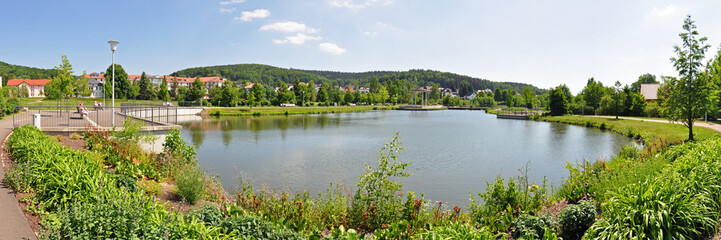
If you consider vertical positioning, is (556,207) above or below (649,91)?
below

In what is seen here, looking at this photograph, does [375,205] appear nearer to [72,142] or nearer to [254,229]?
[254,229]

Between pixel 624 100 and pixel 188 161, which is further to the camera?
pixel 624 100

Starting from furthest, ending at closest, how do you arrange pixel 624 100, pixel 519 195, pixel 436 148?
1. pixel 624 100
2. pixel 436 148
3. pixel 519 195

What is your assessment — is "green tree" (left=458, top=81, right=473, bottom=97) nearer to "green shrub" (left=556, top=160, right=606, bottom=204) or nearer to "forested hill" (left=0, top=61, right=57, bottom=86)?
"forested hill" (left=0, top=61, right=57, bottom=86)

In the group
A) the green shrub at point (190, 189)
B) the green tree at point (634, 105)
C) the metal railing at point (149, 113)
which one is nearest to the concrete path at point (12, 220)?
the green shrub at point (190, 189)

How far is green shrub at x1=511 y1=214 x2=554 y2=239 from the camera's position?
223 inches

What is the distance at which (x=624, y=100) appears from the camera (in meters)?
46.1

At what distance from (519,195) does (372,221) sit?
3.27 metres

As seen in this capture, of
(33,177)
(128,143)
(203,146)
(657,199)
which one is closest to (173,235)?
(33,177)

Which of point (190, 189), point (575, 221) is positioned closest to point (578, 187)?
point (575, 221)

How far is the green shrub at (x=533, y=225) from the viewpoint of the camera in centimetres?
567

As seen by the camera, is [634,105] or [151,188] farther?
[634,105]

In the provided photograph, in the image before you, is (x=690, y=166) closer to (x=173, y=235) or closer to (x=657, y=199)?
(x=657, y=199)

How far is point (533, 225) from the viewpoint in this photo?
5742 mm
